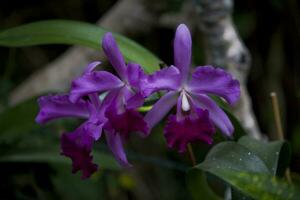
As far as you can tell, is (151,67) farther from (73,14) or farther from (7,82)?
(73,14)

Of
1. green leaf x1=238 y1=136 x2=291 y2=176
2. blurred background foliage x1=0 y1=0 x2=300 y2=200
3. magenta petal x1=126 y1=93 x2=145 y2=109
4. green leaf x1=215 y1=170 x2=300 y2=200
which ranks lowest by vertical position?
blurred background foliage x1=0 y1=0 x2=300 y2=200

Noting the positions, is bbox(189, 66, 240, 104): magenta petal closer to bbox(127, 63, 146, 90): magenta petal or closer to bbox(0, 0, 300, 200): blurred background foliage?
bbox(127, 63, 146, 90): magenta petal

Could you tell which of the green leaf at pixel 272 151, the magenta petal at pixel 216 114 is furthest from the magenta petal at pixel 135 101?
the green leaf at pixel 272 151

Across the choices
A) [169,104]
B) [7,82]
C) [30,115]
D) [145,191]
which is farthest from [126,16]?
[169,104]

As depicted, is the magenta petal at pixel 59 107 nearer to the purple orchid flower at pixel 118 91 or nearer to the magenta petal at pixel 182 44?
the purple orchid flower at pixel 118 91

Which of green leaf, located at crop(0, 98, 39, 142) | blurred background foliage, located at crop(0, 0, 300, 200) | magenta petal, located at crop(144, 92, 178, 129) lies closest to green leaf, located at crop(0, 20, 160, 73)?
magenta petal, located at crop(144, 92, 178, 129)
